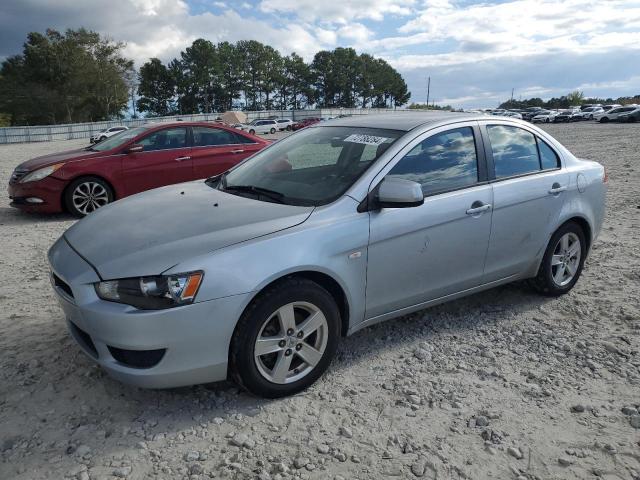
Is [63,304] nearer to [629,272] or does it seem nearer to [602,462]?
[602,462]

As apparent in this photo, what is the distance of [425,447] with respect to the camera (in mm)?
2664

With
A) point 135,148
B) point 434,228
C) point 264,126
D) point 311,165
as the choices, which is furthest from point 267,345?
point 264,126

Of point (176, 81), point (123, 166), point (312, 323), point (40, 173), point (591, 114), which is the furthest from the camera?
point (176, 81)

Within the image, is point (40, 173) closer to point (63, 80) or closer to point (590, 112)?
point (590, 112)

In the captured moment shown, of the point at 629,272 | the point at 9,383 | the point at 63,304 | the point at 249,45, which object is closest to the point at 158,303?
the point at 63,304

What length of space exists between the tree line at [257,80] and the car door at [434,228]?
323ft

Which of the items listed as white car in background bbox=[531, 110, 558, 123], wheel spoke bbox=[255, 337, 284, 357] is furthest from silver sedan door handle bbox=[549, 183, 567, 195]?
white car in background bbox=[531, 110, 558, 123]

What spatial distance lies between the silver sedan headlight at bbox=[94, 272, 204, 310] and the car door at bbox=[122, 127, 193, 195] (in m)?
5.81

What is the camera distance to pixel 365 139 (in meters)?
3.75

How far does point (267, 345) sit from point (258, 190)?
1.19 metres

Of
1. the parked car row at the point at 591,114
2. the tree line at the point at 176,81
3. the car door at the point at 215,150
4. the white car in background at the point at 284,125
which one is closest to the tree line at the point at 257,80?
the tree line at the point at 176,81

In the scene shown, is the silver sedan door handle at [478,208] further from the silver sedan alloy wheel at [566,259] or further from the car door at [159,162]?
the car door at [159,162]

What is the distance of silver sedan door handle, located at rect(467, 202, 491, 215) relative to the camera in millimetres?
3710

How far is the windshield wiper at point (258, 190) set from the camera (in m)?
3.46
